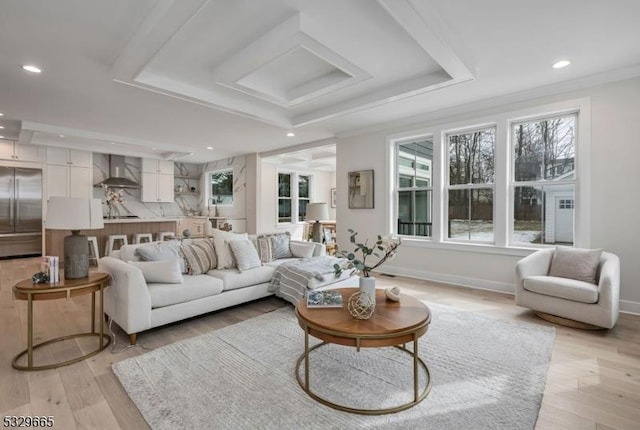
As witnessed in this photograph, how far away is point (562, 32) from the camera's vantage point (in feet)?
8.58

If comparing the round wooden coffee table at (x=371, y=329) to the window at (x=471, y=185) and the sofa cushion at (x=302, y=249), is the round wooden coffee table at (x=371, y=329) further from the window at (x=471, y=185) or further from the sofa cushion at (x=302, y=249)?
the window at (x=471, y=185)

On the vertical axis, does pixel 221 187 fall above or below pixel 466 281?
above

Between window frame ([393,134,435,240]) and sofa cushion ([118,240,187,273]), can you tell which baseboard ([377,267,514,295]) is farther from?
sofa cushion ([118,240,187,273])

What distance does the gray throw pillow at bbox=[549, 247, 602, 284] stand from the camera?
3.19 m

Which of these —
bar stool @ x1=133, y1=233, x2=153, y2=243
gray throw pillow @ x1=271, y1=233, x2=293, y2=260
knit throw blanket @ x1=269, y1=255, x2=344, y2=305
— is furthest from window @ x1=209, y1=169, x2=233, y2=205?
knit throw blanket @ x1=269, y1=255, x2=344, y2=305

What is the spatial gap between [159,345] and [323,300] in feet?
5.06

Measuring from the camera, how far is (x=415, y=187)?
5203 mm

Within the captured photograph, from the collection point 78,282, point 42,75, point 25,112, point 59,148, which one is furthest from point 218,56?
point 59,148

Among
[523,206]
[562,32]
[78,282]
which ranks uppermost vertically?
[562,32]

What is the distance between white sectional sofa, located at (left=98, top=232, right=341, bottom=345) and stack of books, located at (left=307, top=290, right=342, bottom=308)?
1.09 meters

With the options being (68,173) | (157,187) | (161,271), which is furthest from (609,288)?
(68,173)

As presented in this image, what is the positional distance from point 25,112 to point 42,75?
1.84 m

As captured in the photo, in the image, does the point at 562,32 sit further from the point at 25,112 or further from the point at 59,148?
the point at 59,148

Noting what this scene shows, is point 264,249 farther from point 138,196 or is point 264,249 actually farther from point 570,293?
point 138,196
